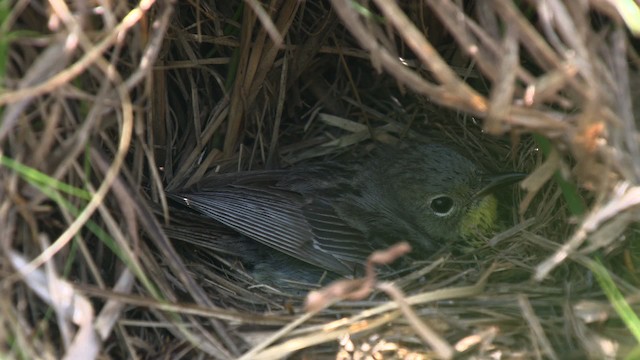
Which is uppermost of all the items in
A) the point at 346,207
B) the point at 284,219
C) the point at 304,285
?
the point at 346,207

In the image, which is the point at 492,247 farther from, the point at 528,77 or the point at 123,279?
the point at 123,279

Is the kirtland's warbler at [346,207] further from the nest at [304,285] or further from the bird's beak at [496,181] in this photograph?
the nest at [304,285]

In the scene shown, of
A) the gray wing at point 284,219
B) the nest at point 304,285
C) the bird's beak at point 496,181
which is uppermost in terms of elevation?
the bird's beak at point 496,181

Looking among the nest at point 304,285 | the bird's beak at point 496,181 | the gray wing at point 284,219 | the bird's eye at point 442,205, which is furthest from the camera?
the bird's eye at point 442,205

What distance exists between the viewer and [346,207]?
4879mm

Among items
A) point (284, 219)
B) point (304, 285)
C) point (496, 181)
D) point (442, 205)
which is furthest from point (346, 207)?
point (496, 181)

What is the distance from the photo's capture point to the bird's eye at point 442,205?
493cm

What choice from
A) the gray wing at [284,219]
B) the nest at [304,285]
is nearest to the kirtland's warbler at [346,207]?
the gray wing at [284,219]

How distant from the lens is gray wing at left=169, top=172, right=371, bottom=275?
14.4 ft

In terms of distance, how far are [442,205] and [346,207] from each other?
0.54m

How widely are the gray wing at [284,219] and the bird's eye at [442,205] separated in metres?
0.50

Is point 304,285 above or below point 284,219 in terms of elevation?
below

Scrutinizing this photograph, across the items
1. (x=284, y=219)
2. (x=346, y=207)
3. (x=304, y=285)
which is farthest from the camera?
(x=346, y=207)

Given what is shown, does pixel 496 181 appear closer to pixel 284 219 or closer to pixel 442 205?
pixel 442 205
